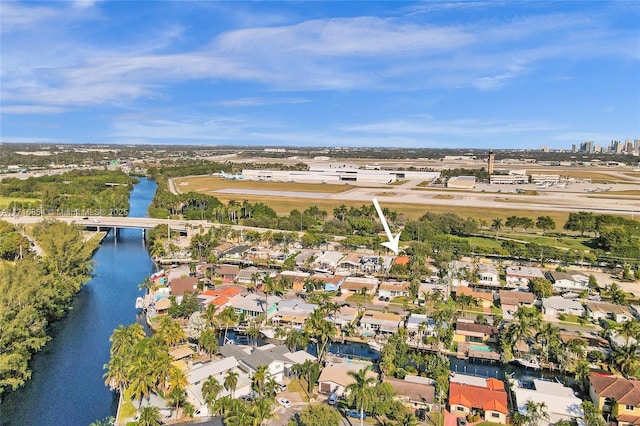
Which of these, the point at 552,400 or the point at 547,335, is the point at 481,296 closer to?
the point at 547,335

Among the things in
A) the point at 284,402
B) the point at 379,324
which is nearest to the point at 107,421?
the point at 284,402

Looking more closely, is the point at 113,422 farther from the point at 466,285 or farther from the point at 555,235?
the point at 555,235

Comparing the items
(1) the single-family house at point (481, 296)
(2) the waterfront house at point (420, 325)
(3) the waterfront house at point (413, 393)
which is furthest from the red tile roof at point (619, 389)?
(1) the single-family house at point (481, 296)

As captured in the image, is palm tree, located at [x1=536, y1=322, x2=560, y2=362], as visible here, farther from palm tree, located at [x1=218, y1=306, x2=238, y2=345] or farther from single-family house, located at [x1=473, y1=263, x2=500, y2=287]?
palm tree, located at [x1=218, y1=306, x2=238, y2=345]

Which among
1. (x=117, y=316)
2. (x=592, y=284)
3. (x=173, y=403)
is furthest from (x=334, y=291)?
(x=592, y=284)

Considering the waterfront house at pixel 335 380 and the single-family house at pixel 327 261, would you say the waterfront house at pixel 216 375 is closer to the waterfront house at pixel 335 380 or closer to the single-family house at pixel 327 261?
the waterfront house at pixel 335 380
